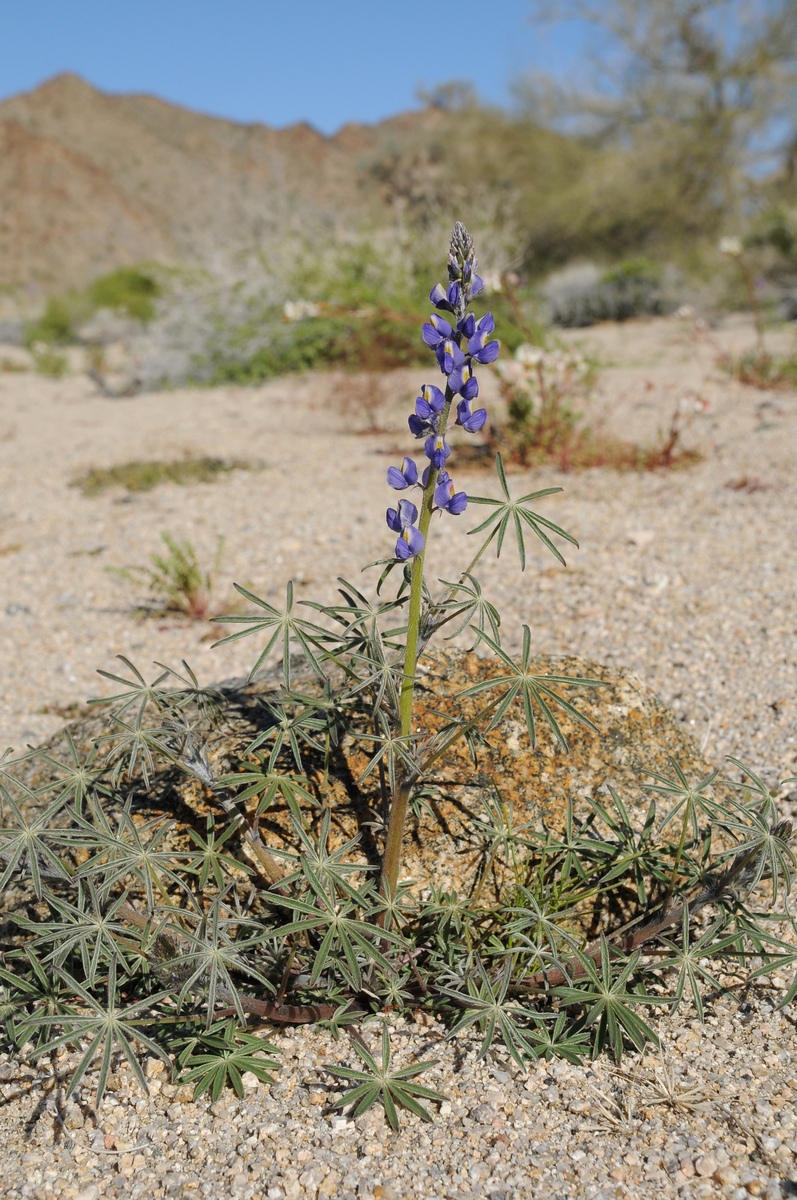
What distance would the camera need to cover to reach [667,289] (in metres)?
13.4

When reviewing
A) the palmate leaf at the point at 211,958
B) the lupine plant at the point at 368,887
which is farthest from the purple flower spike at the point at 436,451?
the palmate leaf at the point at 211,958

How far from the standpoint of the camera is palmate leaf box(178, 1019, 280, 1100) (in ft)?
5.40

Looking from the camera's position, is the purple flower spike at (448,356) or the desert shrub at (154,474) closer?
the purple flower spike at (448,356)

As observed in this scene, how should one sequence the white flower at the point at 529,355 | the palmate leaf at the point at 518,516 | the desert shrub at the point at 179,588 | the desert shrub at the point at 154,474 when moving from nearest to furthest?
the palmate leaf at the point at 518,516 → the desert shrub at the point at 179,588 → the white flower at the point at 529,355 → the desert shrub at the point at 154,474

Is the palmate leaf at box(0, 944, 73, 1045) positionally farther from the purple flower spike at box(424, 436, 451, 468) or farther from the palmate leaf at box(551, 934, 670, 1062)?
the purple flower spike at box(424, 436, 451, 468)

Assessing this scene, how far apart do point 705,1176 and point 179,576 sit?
10.3 ft

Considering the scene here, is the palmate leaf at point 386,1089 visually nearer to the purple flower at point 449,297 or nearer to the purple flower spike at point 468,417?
the purple flower spike at point 468,417

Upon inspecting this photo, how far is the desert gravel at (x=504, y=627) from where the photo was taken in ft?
5.08

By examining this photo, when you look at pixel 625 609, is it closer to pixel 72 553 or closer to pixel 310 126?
pixel 72 553

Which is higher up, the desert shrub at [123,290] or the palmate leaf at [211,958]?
the desert shrub at [123,290]

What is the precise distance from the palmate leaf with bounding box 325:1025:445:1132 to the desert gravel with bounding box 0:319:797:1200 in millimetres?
48

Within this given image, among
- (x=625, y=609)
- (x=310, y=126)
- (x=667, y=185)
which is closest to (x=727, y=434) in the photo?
(x=625, y=609)

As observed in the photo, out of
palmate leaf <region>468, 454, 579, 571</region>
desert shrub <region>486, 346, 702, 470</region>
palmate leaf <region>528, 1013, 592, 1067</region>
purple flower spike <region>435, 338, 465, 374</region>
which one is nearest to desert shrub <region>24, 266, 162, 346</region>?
desert shrub <region>486, 346, 702, 470</region>

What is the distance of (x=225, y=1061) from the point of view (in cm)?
167
